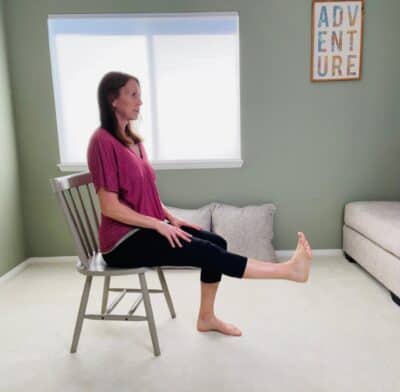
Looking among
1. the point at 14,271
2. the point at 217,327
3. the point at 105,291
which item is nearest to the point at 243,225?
the point at 217,327

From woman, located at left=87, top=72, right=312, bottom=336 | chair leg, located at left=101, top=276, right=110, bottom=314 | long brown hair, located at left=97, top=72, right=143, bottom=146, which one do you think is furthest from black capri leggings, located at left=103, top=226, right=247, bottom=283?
long brown hair, located at left=97, top=72, right=143, bottom=146

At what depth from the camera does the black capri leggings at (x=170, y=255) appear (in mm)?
1631

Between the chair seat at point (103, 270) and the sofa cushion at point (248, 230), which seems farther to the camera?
the sofa cushion at point (248, 230)

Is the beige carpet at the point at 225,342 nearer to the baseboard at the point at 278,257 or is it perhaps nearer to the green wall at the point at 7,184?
the green wall at the point at 7,184

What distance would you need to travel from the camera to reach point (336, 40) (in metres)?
2.81

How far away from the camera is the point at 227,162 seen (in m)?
2.96

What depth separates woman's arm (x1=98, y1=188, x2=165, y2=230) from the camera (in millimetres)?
1638

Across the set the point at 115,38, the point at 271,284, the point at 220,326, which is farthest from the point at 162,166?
the point at 220,326

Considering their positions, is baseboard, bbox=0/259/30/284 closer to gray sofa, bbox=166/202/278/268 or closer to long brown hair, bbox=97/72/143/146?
gray sofa, bbox=166/202/278/268

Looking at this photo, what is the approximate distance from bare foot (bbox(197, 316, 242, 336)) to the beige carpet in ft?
0.10

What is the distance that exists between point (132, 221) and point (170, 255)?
222mm

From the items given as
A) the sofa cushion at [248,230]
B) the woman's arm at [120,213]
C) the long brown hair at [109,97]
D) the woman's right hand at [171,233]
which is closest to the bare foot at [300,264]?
the woman's right hand at [171,233]

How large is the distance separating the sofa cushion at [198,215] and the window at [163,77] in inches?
14.0

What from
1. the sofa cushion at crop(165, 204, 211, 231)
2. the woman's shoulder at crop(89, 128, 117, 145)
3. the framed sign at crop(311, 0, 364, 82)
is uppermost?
the framed sign at crop(311, 0, 364, 82)
